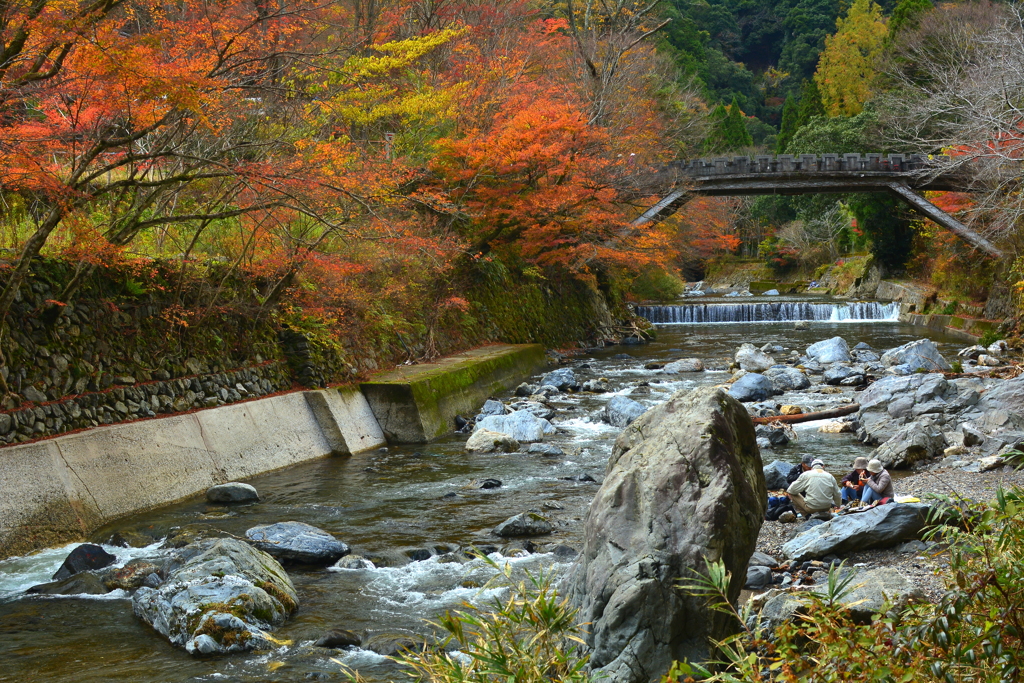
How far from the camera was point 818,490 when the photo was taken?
23.5 feet

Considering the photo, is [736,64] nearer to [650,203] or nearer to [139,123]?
[650,203]

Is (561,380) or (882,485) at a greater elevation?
(882,485)

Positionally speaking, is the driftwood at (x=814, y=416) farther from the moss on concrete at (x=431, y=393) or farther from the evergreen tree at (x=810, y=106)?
the evergreen tree at (x=810, y=106)

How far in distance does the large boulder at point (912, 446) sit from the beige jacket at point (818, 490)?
2067 millimetres

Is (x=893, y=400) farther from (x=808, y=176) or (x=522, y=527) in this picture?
(x=808, y=176)

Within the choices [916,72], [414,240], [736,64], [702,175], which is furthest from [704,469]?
[736,64]

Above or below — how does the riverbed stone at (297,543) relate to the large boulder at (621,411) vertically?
above

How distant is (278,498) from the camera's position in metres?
8.69

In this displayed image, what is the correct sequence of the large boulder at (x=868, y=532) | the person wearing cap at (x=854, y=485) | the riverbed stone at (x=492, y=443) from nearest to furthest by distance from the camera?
the large boulder at (x=868, y=532)
the person wearing cap at (x=854, y=485)
the riverbed stone at (x=492, y=443)

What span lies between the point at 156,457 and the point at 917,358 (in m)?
14.1

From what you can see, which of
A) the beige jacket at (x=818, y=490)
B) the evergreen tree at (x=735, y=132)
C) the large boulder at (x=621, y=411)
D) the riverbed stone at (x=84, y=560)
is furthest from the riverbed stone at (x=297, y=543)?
the evergreen tree at (x=735, y=132)

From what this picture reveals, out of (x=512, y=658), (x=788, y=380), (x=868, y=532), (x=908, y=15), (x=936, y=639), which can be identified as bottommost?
(x=788, y=380)

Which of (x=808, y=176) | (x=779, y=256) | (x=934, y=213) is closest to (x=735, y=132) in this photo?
(x=779, y=256)

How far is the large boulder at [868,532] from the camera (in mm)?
5711
